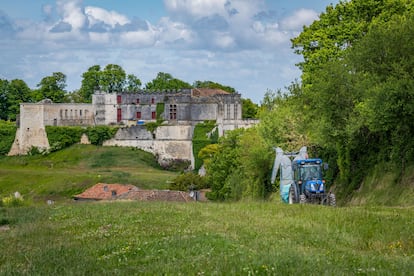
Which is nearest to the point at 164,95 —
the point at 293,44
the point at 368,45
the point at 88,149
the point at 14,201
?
the point at 88,149

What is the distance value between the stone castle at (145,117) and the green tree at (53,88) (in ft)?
60.6

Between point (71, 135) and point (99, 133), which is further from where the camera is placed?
point (99, 133)

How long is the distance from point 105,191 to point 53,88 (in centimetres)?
5821

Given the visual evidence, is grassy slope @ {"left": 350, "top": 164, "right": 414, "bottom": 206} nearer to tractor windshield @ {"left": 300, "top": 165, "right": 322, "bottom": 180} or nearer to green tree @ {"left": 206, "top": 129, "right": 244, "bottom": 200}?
tractor windshield @ {"left": 300, "top": 165, "right": 322, "bottom": 180}

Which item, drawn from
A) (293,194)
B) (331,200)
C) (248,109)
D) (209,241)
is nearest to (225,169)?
(293,194)

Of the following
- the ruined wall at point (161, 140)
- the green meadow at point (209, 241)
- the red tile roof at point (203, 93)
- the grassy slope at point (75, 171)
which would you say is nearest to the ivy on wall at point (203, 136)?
the ruined wall at point (161, 140)

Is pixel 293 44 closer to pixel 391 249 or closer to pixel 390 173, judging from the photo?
pixel 390 173

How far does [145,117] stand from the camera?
9419 cm

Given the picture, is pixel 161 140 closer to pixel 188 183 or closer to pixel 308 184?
pixel 188 183

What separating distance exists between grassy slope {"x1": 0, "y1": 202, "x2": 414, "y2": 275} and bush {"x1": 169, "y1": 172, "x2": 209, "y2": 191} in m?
41.7

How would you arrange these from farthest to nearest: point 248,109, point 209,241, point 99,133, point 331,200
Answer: point 248,109 < point 99,133 < point 331,200 < point 209,241

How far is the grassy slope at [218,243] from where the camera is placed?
11633mm

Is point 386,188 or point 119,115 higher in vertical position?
point 119,115

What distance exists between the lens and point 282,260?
1170 cm
